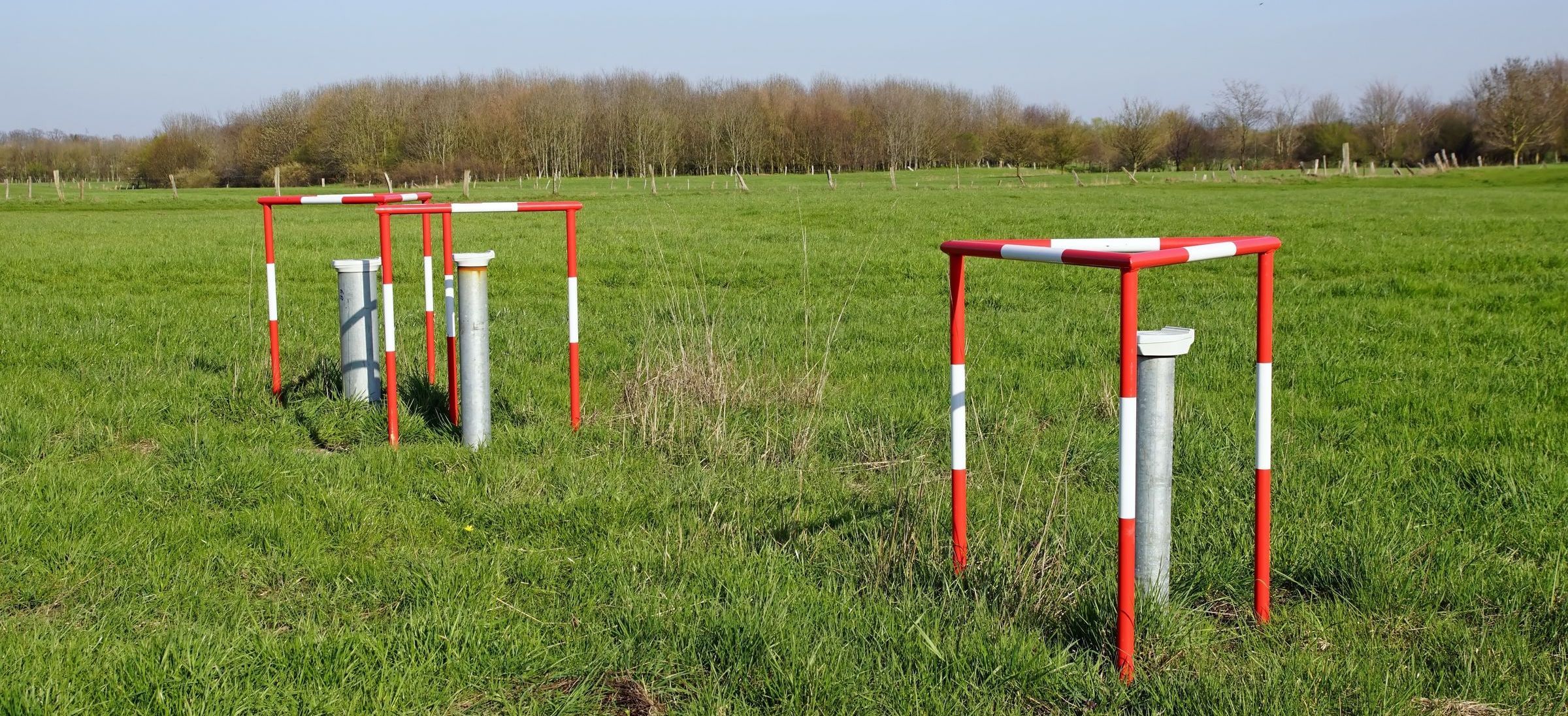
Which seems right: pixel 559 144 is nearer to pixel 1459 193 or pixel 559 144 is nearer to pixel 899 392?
pixel 1459 193

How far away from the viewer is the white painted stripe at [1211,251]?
131 inches

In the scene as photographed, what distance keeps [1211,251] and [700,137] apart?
11180 centimetres

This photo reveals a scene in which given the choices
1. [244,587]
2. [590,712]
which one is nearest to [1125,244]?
[590,712]

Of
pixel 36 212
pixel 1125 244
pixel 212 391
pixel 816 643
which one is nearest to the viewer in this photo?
pixel 816 643

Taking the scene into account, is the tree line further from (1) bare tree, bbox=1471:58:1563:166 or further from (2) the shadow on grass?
(2) the shadow on grass

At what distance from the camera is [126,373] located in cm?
825

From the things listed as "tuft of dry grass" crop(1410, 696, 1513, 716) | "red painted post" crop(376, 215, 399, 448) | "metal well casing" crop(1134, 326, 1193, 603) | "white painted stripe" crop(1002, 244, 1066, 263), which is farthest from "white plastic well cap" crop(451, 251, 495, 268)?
"tuft of dry grass" crop(1410, 696, 1513, 716)

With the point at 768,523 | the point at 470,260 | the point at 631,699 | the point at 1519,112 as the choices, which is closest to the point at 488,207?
the point at 470,260

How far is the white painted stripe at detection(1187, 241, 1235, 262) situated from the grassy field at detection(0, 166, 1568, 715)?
114 cm

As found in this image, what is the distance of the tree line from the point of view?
8806cm

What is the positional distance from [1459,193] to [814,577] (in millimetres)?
44489

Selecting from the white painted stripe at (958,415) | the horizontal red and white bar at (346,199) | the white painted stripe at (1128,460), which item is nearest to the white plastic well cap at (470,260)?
the horizontal red and white bar at (346,199)

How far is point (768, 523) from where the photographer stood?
16.2 feet

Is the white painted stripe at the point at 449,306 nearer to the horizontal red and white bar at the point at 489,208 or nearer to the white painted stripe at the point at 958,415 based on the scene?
the horizontal red and white bar at the point at 489,208
